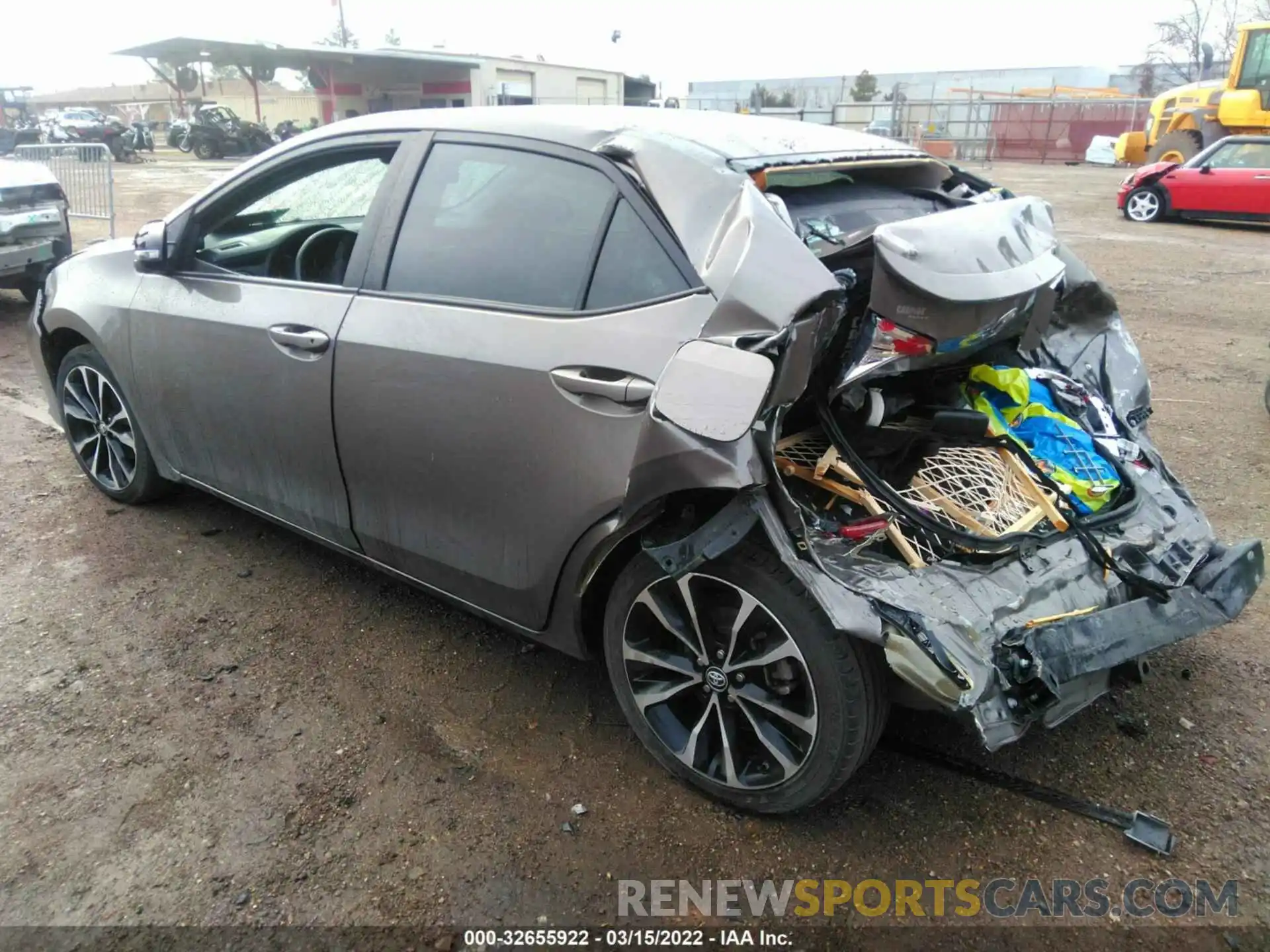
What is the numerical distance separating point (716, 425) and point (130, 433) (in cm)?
304

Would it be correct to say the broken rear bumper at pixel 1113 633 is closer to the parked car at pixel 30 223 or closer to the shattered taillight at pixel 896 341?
the shattered taillight at pixel 896 341

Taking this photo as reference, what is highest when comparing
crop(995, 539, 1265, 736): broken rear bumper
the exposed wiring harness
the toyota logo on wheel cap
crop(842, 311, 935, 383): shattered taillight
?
crop(842, 311, 935, 383): shattered taillight

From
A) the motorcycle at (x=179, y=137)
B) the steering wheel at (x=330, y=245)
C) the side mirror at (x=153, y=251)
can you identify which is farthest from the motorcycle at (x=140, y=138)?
the steering wheel at (x=330, y=245)

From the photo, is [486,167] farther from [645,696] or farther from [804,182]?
[645,696]

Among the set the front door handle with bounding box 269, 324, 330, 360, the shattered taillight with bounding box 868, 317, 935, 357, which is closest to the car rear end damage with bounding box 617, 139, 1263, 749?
the shattered taillight with bounding box 868, 317, 935, 357

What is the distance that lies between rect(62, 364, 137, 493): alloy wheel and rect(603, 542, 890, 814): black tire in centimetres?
279

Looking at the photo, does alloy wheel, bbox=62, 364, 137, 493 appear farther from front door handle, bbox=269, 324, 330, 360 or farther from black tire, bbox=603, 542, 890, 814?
black tire, bbox=603, 542, 890, 814

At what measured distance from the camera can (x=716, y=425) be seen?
6.57 feet

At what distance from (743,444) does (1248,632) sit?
7.79 ft

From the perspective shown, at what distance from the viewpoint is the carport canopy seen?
129ft

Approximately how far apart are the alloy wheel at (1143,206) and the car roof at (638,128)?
13322mm

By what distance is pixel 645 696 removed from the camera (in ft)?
8.14

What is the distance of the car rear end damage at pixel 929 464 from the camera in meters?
2.07

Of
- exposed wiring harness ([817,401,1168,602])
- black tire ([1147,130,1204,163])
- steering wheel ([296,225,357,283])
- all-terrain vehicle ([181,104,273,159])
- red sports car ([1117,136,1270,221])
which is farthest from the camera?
all-terrain vehicle ([181,104,273,159])
